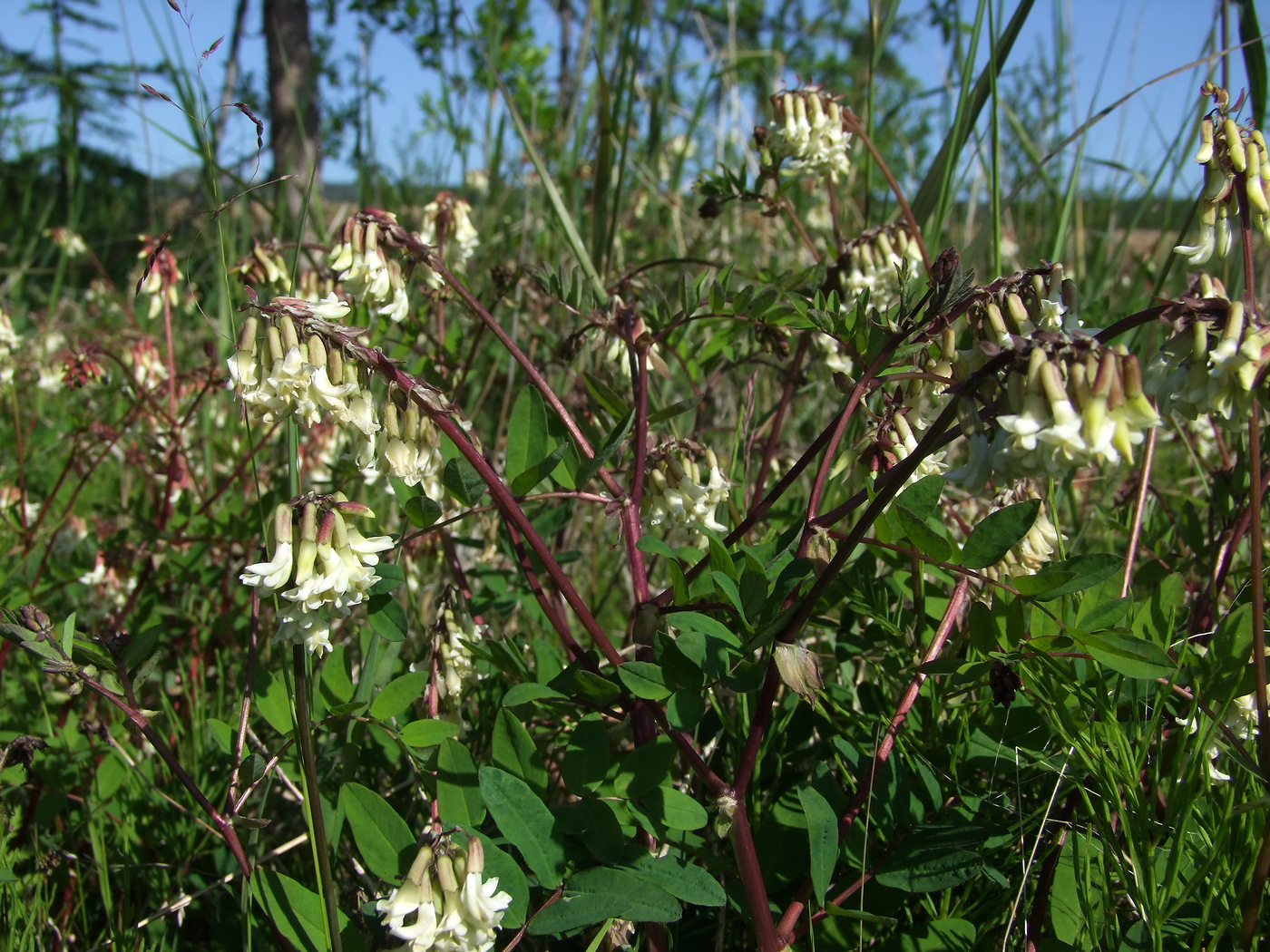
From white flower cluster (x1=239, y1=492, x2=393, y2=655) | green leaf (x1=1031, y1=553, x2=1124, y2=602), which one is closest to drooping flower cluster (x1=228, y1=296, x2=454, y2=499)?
white flower cluster (x1=239, y1=492, x2=393, y2=655)

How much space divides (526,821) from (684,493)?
1.79ft

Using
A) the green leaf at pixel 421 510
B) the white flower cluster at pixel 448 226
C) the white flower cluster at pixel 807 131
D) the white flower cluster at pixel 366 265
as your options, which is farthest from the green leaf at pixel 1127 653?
the white flower cluster at pixel 448 226

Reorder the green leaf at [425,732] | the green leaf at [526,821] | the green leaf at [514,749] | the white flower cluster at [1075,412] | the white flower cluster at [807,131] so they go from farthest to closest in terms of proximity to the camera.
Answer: the white flower cluster at [807,131]
the green leaf at [425,732]
the green leaf at [514,749]
the green leaf at [526,821]
the white flower cluster at [1075,412]

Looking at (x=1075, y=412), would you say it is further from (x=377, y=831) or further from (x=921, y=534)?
(x=377, y=831)

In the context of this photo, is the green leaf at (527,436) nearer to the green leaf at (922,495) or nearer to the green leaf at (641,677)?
the green leaf at (641,677)

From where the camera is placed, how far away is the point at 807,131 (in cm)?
204

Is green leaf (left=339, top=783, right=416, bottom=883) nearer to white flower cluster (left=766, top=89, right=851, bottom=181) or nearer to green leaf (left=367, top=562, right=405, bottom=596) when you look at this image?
green leaf (left=367, top=562, right=405, bottom=596)

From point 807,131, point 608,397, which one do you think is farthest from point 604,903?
point 807,131

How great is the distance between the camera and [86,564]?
7.35 feet

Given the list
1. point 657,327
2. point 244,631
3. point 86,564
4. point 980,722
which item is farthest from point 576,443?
point 86,564

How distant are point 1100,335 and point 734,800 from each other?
0.69m

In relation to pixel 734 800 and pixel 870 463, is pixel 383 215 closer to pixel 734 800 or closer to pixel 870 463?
pixel 870 463

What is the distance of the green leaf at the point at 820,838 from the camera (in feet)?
3.67

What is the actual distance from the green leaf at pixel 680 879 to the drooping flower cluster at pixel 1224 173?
98 cm
